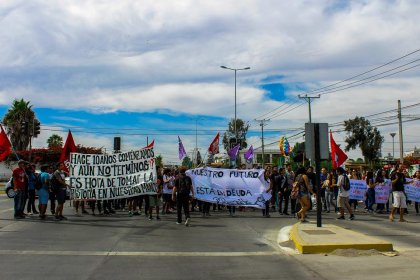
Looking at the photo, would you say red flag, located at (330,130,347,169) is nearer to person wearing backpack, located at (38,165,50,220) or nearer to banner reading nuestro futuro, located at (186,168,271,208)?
banner reading nuestro futuro, located at (186,168,271,208)

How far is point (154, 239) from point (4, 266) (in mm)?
3817

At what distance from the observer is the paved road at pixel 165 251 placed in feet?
24.5

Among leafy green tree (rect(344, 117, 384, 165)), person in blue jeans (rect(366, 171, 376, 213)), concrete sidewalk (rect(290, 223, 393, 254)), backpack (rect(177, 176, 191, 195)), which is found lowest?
concrete sidewalk (rect(290, 223, 393, 254))

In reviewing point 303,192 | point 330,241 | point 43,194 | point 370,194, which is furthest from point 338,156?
point 43,194

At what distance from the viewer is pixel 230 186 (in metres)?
17.8

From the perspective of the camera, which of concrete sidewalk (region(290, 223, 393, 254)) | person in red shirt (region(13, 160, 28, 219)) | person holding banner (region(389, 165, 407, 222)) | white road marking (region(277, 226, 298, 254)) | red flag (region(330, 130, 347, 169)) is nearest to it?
concrete sidewalk (region(290, 223, 393, 254))

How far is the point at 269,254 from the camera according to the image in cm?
922

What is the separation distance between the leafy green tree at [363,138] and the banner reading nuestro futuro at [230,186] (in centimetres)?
5073

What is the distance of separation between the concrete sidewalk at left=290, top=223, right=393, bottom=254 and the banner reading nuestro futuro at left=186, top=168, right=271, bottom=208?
593cm

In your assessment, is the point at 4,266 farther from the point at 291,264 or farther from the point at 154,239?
the point at 291,264

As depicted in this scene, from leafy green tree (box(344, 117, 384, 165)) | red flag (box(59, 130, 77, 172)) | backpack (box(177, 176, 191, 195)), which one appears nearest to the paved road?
backpack (box(177, 176, 191, 195))

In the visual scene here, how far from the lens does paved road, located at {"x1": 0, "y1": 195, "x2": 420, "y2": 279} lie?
7480 mm

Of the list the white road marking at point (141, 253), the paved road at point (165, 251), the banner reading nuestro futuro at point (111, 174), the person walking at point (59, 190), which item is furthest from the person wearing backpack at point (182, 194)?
the white road marking at point (141, 253)

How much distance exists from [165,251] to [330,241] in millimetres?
3382
